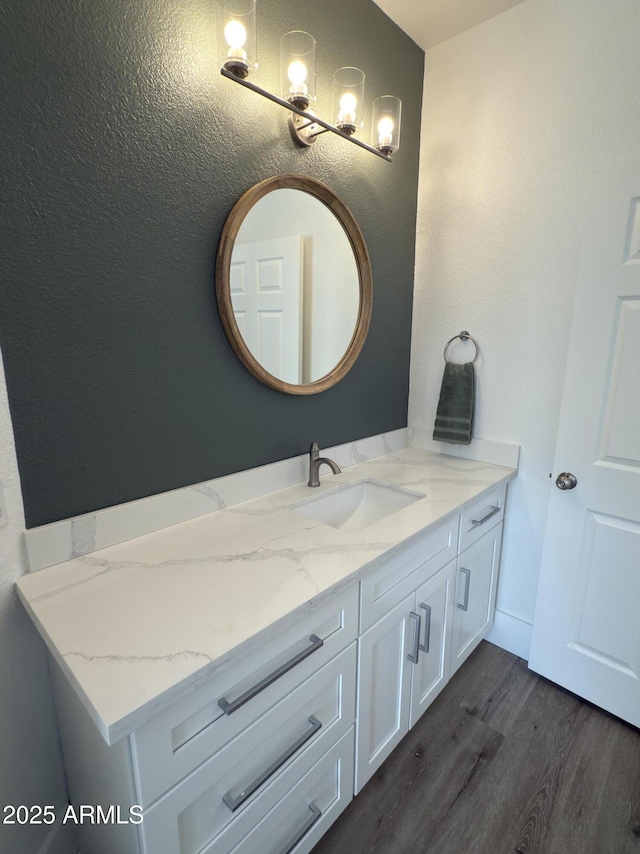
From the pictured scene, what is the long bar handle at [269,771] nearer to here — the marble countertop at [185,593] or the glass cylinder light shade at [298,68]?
the marble countertop at [185,593]

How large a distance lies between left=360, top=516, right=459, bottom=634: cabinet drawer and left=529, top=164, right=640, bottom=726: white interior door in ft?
1.71

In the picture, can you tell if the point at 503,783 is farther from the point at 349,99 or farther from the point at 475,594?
the point at 349,99

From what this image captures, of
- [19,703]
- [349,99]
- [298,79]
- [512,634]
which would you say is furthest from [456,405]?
[19,703]

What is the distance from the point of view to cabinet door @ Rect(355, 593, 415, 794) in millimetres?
1197

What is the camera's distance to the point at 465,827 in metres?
1.28

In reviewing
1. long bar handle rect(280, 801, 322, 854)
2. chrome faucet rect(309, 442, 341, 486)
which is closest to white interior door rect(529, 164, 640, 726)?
chrome faucet rect(309, 442, 341, 486)

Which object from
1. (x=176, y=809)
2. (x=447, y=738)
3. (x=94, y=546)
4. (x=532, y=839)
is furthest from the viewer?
(x=447, y=738)

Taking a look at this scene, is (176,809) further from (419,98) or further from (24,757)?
(419,98)

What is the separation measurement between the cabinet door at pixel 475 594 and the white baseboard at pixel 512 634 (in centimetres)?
6

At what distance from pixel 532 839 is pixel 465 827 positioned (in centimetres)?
19

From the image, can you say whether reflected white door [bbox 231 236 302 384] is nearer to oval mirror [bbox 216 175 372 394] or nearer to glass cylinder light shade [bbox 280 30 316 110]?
oval mirror [bbox 216 175 372 394]

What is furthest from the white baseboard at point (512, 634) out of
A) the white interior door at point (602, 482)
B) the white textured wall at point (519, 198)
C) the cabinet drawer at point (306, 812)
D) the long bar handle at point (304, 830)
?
the long bar handle at point (304, 830)

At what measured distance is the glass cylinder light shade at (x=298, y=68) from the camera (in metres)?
1.25

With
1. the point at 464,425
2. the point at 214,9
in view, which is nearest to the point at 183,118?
the point at 214,9
